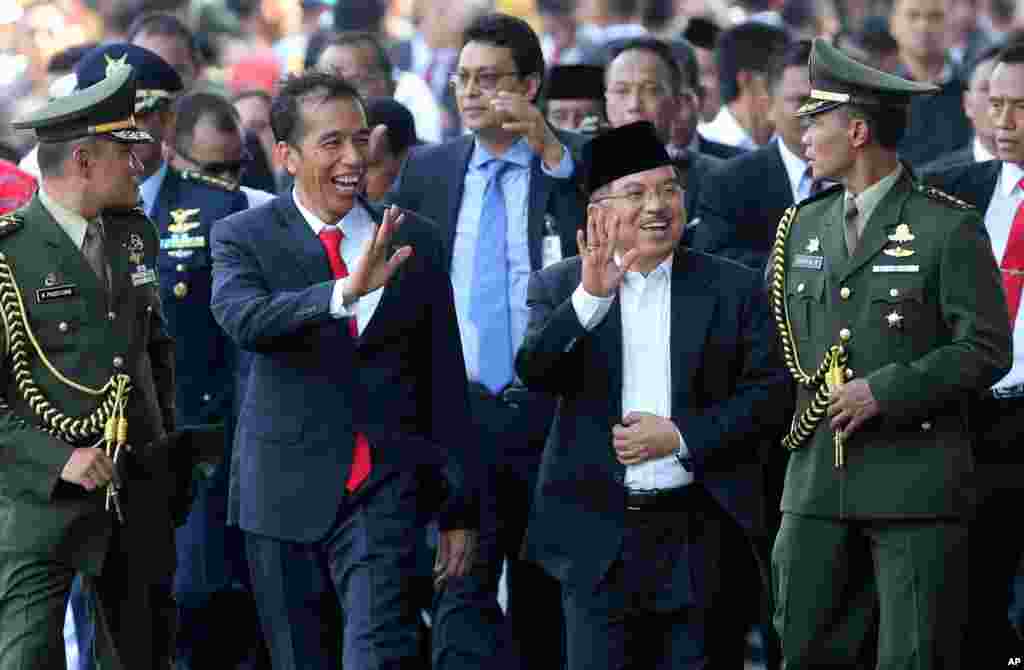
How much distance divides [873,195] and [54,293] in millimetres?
2769

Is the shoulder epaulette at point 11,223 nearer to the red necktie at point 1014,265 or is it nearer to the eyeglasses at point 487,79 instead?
the eyeglasses at point 487,79

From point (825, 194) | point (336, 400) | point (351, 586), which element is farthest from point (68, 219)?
point (825, 194)

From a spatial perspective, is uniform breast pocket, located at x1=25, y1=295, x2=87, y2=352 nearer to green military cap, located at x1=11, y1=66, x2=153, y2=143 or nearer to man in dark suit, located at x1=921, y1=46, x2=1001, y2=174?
green military cap, located at x1=11, y1=66, x2=153, y2=143

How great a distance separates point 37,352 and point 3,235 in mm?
409

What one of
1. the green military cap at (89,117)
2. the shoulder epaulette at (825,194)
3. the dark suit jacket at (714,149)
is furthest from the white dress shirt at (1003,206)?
the green military cap at (89,117)

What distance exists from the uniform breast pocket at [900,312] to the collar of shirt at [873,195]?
0.31m

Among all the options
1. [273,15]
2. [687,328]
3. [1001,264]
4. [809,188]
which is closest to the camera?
[687,328]

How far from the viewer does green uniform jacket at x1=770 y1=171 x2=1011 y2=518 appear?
24.3 feet

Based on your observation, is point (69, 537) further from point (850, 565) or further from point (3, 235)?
point (850, 565)

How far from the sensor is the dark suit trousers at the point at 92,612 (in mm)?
7461

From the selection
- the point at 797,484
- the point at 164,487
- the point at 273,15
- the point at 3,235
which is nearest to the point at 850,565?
the point at 797,484

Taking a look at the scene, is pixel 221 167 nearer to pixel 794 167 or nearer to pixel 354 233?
pixel 794 167

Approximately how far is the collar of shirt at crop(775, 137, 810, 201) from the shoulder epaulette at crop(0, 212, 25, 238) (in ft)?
11.8

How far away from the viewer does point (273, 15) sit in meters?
19.5
